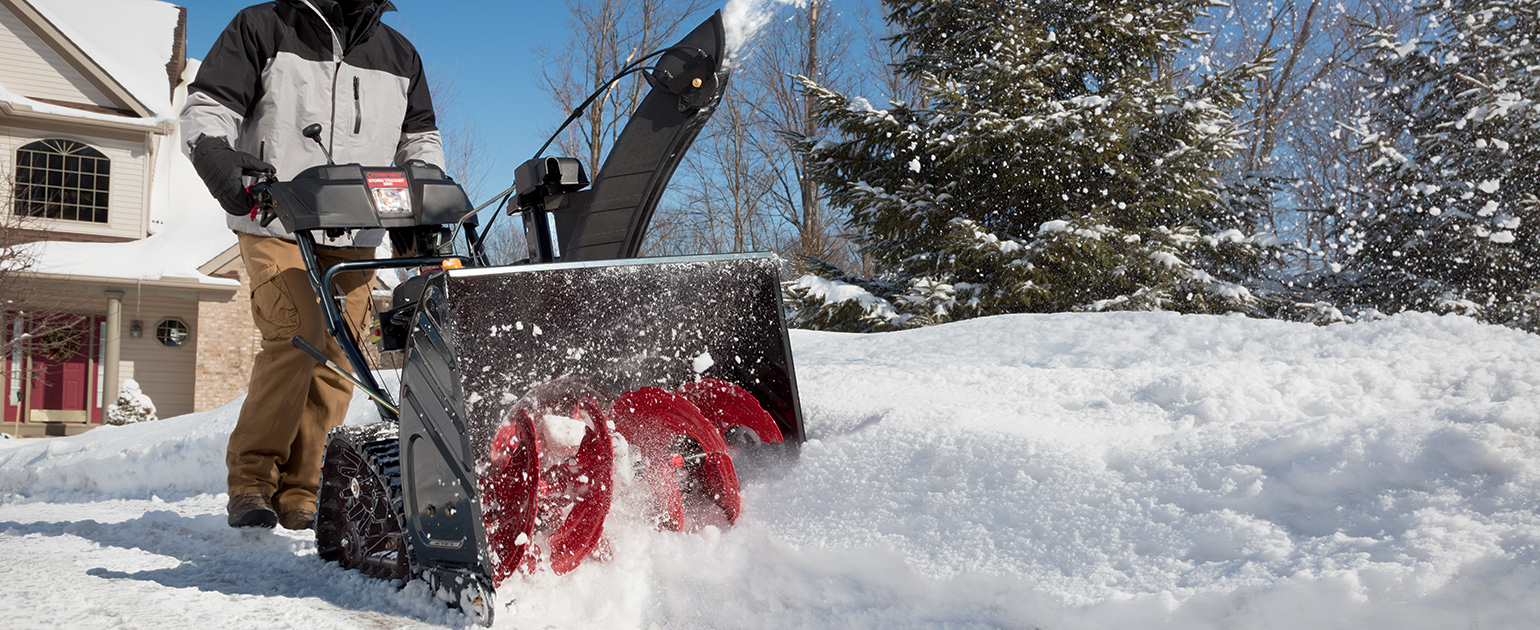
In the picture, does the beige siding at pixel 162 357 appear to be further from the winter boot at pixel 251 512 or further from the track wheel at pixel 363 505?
the track wheel at pixel 363 505

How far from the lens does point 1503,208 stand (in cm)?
1042

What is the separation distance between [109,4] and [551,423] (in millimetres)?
20030

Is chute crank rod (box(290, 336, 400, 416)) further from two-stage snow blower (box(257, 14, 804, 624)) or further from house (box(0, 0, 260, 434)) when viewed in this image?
house (box(0, 0, 260, 434))

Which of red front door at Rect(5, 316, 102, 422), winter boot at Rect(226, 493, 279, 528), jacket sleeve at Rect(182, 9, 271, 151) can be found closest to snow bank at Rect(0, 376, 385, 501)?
winter boot at Rect(226, 493, 279, 528)

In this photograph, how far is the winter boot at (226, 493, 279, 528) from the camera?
2891 mm

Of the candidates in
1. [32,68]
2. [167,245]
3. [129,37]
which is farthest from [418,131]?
[129,37]

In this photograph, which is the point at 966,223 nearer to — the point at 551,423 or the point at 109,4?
the point at 551,423

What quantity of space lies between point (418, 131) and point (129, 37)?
17.4 meters

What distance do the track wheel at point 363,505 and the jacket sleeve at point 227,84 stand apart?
3.57 feet

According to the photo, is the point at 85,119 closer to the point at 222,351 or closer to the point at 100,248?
the point at 100,248

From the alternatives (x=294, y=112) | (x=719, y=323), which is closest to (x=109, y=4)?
(x=294, y=112)

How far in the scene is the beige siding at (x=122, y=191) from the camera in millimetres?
14508

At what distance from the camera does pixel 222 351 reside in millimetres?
14844

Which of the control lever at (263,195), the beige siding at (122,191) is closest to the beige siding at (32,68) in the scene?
the beige siding at (122,191)
